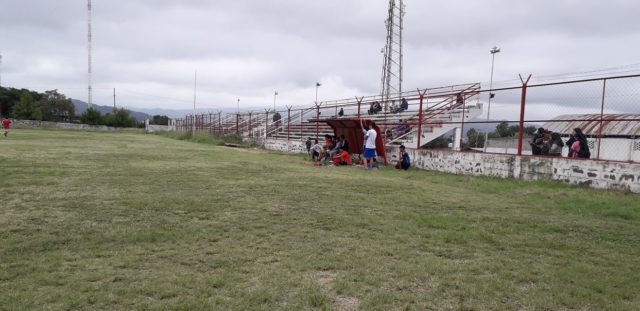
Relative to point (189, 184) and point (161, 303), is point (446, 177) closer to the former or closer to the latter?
point (189, 184)

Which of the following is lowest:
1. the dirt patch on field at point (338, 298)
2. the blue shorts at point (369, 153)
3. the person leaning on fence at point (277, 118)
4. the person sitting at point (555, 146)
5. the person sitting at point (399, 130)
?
the dirt patch on field at point (338, 298)

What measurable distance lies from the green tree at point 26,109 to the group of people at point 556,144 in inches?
3384

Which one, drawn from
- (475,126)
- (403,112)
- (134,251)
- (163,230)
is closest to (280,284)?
(134,251)

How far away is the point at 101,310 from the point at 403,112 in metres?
19.6

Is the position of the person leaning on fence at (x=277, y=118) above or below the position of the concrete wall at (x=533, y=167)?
above

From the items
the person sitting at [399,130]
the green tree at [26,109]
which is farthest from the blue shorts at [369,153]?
the green tree at [26,109]

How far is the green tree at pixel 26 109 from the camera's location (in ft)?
244

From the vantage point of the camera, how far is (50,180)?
8805 mm

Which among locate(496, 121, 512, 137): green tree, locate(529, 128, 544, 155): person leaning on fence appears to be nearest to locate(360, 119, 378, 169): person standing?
locate(496, 121, 512, 137): green tree

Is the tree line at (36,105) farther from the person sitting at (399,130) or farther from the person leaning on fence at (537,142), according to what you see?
the person leaning on fence at (537,142)

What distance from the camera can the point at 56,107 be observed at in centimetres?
9169

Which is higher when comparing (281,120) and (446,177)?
(281,120)

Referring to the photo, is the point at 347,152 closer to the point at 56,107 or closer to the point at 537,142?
the point at 537,142

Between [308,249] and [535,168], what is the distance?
27.2ft
